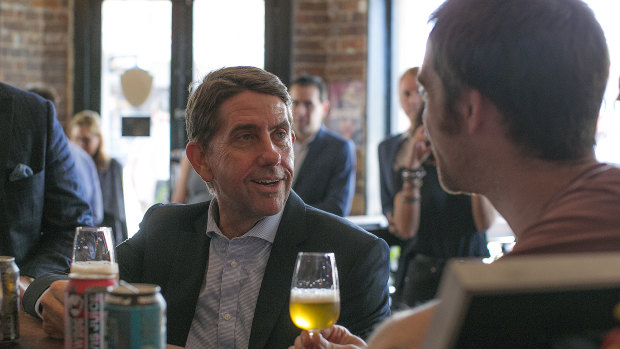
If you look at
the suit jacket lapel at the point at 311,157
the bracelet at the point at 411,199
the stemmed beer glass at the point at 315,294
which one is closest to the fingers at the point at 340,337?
the stemmed beer glass at the point at 315,294

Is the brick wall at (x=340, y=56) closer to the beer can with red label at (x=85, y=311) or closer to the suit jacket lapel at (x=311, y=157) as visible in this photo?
the suit jacket lapel at (x=311, y=157)

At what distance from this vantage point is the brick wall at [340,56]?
236 inches

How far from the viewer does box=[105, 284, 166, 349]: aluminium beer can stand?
3.23ft

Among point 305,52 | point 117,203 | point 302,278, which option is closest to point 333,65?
point 305,52

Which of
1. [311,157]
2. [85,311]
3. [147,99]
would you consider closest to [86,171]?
[311,157]

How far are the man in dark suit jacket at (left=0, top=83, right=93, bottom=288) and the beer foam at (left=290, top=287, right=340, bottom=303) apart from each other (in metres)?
1.10

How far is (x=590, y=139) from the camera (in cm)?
108

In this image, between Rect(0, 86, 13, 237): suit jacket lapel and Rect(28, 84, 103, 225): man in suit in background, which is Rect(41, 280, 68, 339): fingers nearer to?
Rect(0, 86, 13, 237): suit jacket lapel

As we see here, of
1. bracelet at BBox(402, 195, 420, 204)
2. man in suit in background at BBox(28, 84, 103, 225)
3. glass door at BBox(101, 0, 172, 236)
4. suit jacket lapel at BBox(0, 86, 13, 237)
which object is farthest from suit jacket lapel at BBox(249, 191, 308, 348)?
glass door at BBox(101, 0, 172, 236)

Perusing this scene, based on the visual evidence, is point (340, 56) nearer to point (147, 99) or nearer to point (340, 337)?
point (147, 99)

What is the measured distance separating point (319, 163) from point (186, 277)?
2419mm

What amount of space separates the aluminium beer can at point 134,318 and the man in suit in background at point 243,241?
0.74 m

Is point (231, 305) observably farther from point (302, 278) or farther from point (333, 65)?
point (333, 65)

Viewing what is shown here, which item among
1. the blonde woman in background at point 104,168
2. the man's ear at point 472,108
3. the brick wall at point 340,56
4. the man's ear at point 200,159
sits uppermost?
the brick wall at point 340,56
